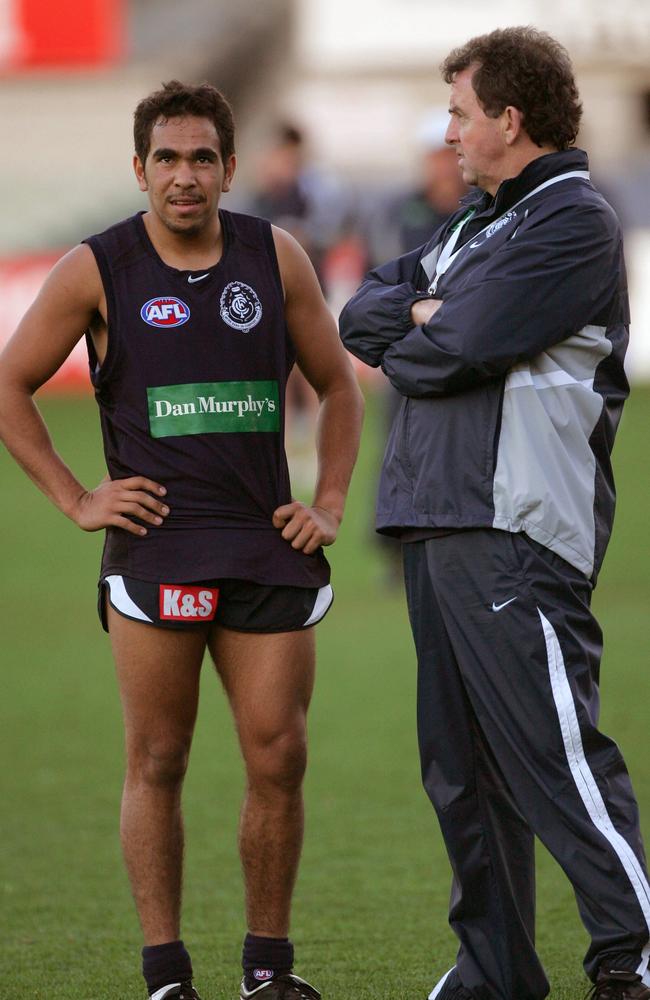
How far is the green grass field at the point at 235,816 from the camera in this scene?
436cm

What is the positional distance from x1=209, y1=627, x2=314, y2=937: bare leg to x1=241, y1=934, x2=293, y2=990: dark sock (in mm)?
21

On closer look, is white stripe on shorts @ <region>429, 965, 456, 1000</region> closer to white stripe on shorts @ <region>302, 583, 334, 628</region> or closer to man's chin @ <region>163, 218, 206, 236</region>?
white stripe on shorts @ <region>302, 583, 334, 628</region>

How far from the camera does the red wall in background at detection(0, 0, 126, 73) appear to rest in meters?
26.9

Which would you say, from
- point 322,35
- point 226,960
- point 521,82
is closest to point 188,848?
point 226,960

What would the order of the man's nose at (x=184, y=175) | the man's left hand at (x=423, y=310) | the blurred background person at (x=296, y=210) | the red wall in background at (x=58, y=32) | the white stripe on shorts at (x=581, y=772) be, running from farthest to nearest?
1. the red wall in background at (x=58, y=32)
2. the blurred background person at (x=296, y=210)
3. the man's nose at (x=184, y=175)
4. the man's left hand at (x=423, y=310)
5. the white stripe on shorts at (x=581, y=772)

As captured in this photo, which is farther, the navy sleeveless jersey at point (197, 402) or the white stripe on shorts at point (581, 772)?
the navy sleeveless jersey at point (197, 402)

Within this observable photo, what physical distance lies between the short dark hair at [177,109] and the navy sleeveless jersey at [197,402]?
7.9 inches

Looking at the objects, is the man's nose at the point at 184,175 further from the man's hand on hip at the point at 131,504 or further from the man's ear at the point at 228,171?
the man's hand on hip at the point at 131,504

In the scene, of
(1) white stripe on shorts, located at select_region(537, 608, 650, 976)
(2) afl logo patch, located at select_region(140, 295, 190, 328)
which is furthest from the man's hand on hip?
(1) white stripe on shorts, located at select_region(537, 608, 650, 976)

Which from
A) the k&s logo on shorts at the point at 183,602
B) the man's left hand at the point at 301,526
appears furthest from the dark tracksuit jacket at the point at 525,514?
the k&s logo on shorts at the point at 183,602

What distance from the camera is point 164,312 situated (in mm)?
3826

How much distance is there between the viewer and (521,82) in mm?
3557

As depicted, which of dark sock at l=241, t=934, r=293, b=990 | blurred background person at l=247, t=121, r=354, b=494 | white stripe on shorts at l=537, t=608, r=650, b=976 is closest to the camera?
white stripe on shorts at l=537, t=608, r=650, b=976

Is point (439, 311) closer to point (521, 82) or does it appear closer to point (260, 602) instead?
point (521, 82)
